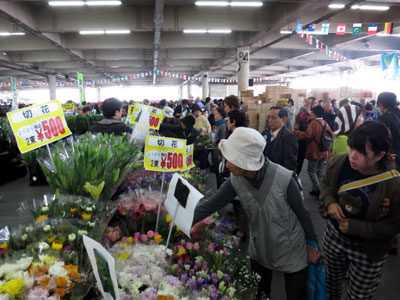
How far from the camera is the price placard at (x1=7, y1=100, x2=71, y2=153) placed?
205 cm

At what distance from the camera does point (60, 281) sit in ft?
3.70

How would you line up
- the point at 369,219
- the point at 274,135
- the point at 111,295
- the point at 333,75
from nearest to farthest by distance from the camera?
the point at 111,295, the point at 369,219, the point at 274,135, the point at 333,75

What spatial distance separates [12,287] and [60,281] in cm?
16

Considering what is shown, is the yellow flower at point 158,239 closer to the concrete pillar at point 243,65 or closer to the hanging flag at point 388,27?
the hanging flag at point 388,27

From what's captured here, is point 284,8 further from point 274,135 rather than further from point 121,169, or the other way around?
point 121,169

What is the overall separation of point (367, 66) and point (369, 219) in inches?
936

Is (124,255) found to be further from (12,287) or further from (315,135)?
(315,135)

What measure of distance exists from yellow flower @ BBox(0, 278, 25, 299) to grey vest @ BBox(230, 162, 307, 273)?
117 cm

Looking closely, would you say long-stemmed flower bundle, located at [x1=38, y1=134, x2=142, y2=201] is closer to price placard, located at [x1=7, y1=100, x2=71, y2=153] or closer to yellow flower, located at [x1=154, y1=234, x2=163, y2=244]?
price placard, located at [x1=7, y1=100, x2=71, y2=153]

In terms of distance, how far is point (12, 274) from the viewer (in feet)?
3.80

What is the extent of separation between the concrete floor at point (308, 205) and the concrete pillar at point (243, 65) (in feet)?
26.4

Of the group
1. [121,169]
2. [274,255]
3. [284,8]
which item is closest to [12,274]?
[121,169]

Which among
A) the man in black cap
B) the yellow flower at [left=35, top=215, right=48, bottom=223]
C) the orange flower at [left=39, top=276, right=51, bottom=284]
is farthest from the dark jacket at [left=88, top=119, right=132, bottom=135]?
the man in black cap

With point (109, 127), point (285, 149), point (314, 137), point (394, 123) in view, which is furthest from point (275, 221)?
point (314, 137)
